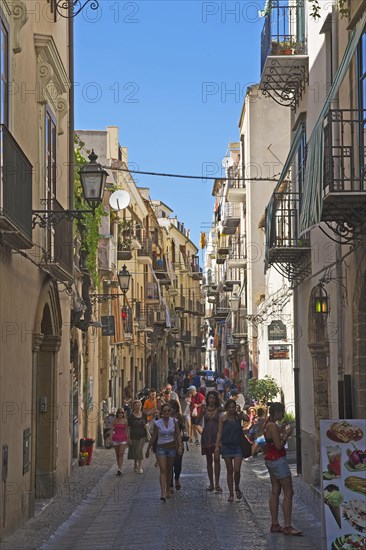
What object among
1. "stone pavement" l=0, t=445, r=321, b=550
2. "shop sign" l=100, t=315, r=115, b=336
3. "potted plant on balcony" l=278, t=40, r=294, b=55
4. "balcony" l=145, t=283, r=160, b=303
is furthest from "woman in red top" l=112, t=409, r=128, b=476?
"balcony" l=145, t=283, r=160, b=303

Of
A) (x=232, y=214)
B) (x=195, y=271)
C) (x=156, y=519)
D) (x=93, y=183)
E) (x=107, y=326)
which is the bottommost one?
(x=156, y=519)

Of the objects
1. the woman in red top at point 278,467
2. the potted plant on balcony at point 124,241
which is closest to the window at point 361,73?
the woman in red top at point 278,467

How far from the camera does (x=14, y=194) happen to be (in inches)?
454

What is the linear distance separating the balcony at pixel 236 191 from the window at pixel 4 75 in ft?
88.0

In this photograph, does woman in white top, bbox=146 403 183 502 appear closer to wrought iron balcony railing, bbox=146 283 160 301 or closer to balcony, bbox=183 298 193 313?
wrought iron balcony railing, bbox=146 283 160 301

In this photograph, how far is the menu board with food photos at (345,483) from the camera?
9930 mm

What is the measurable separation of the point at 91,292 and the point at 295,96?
9490 millimetres

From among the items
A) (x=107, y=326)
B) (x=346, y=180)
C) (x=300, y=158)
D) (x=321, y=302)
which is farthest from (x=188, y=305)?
(x=346, y=180)

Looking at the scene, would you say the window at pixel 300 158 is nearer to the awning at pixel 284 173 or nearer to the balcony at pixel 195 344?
the awning at pixel 284 173

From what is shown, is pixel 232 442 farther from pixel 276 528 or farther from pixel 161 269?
pixel 161 269

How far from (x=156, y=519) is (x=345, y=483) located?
15.2ft

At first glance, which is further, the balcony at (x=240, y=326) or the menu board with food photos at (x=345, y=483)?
the balcony at (x=240, y=326)

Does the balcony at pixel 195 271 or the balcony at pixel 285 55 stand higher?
the balcony at pixel 195 271

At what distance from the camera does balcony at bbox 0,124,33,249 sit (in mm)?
10820
